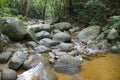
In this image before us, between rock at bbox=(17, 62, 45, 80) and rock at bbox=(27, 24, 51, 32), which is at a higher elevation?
rock at bbox=(27, 24, 51, 32)

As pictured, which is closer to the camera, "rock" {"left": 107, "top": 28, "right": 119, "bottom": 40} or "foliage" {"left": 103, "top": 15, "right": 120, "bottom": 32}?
"foliage" {"left": 103, "top": 15, "right": 120, "bottom": 32}

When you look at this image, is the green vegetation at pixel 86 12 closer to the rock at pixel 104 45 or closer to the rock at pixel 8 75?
the rock at pixel 104 45

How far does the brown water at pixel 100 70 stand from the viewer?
19.6 ft

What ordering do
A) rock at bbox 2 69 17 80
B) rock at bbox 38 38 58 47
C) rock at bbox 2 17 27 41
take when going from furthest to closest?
1. rock at bbox 38 38 58 47
2. rock at bbox 2 17 27 41
3. rock at bbox 2 69 17 80

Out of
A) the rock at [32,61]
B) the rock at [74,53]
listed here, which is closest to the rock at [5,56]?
the rock at [32,61]

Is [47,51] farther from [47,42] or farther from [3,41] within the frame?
[3,41]

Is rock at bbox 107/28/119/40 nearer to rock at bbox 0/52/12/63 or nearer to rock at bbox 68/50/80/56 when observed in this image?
rock at bbox 68/50/80/56

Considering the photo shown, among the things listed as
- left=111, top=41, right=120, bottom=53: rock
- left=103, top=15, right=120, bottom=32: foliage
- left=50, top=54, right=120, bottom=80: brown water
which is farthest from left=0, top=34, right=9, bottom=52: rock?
Result: left=103, top=15, right=120, bottom=32: foliage

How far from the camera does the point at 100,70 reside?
6.51 meters

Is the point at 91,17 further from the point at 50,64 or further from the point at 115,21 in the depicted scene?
the point at 50,64

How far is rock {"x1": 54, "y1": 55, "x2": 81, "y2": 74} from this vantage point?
20.6ft

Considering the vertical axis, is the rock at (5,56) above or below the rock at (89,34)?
above

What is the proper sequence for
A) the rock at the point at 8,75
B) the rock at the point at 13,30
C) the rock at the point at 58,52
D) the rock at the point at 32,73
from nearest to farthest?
the rock at the point at 8,75 < the rock at the point at 32,73 < the rock at the point at 58,52 < the rock at the point at 13,30

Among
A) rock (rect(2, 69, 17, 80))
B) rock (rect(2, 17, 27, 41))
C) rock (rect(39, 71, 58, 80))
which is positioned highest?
rock (rect(2, 17, 27, 41))
